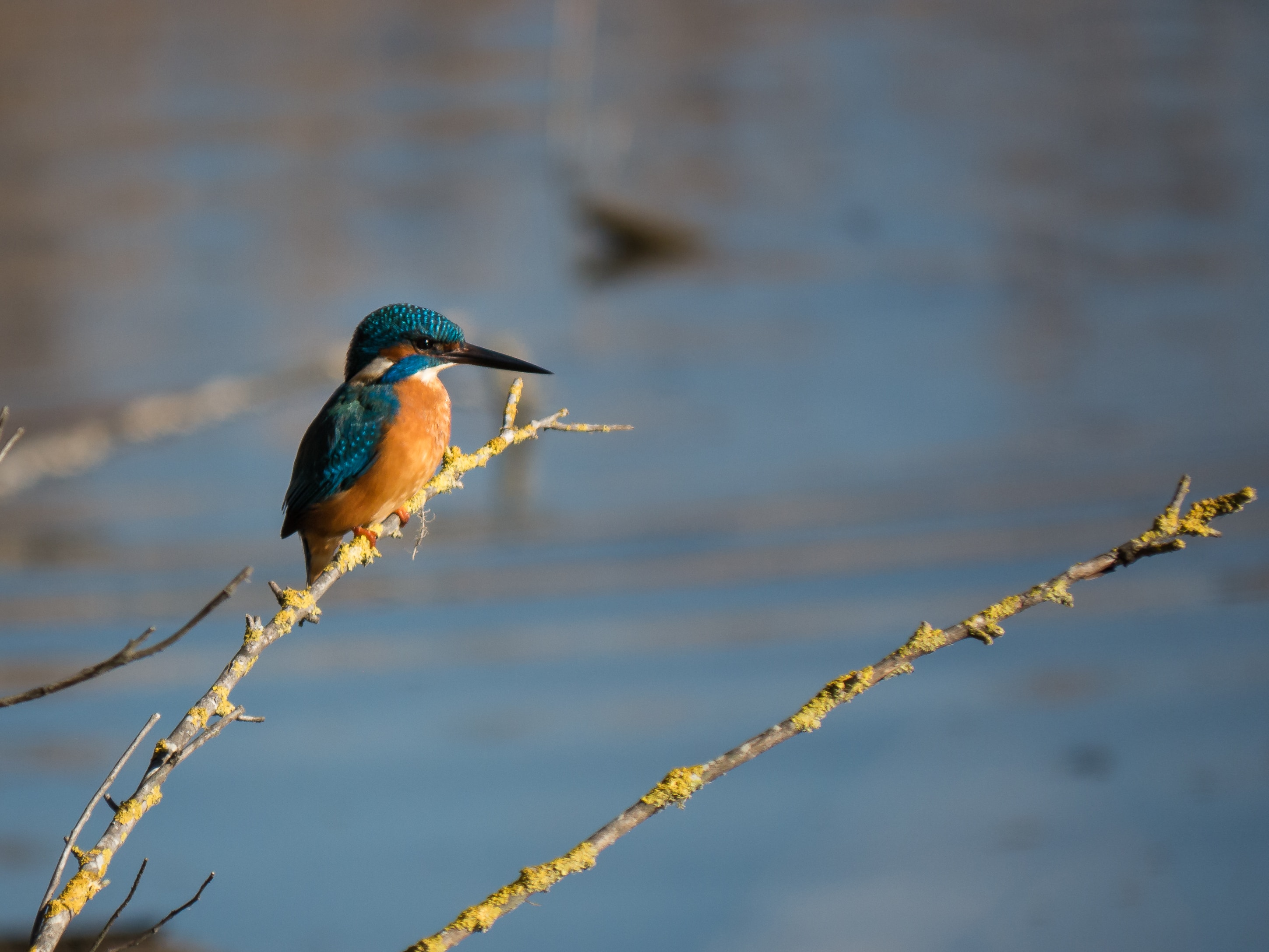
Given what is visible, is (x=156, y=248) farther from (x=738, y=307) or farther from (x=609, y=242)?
(x=738, y=307)

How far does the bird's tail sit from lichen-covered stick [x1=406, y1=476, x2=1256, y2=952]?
118 cm

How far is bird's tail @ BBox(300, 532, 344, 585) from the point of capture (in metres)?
2.62

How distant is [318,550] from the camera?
8.78 feet

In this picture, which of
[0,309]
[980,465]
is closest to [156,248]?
[0,309]

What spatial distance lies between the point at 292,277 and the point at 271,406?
88.7 inches

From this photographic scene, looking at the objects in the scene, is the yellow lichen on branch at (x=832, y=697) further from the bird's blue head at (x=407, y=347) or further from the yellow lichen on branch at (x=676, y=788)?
the bird's blue head at (x=407, y=347)

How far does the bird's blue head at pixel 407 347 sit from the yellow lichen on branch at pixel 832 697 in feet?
3.09

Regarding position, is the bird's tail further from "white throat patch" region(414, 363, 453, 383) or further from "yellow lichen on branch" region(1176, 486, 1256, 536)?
"yellow lichen on branch" region(1176, 486, 1256, 536)

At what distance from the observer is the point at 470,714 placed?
423cm

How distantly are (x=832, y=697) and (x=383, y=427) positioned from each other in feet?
3.73

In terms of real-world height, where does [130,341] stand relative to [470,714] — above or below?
above

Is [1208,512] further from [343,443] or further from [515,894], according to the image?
[343,443]

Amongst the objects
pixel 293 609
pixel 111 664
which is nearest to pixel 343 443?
pixel 293 609

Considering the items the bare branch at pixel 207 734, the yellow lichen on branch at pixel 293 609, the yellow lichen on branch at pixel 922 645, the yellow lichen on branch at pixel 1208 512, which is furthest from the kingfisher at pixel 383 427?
the yellow lichen on branch at pixel 1208 512
